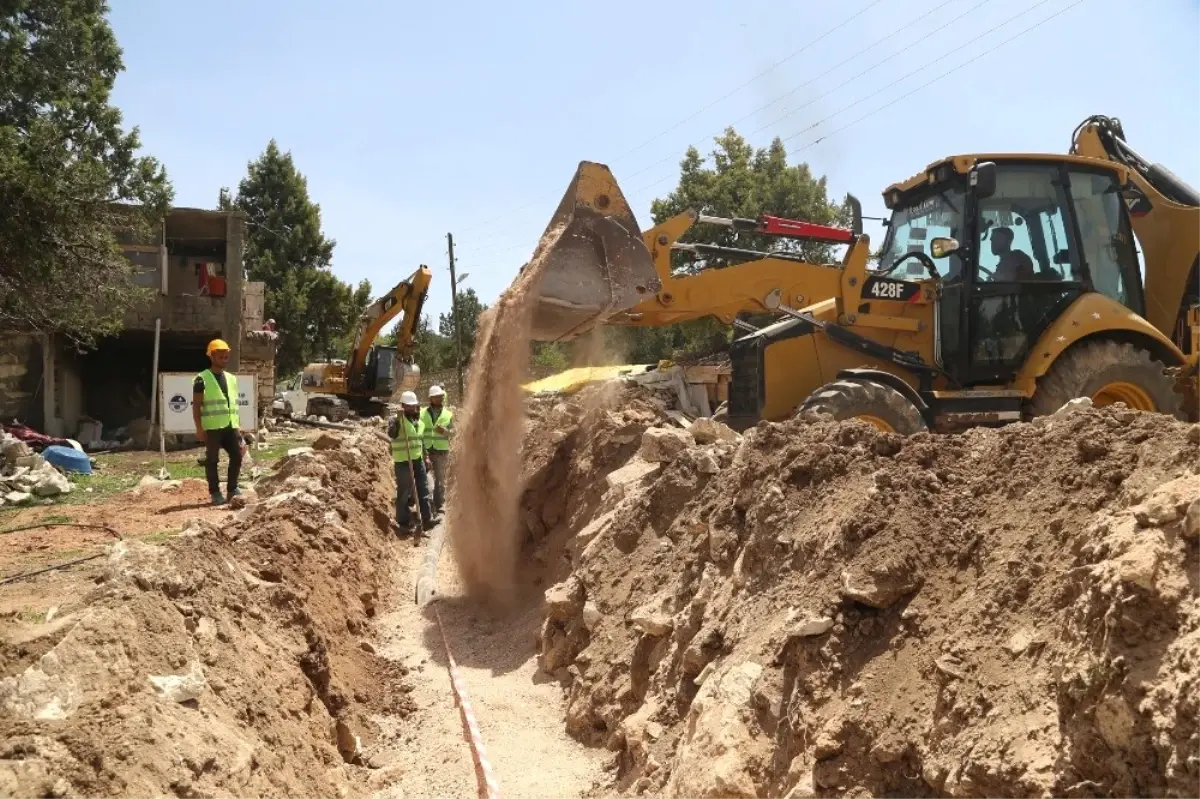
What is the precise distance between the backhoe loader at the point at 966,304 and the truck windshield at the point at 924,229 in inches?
0.7

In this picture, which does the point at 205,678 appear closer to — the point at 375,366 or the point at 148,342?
the point at 148,342

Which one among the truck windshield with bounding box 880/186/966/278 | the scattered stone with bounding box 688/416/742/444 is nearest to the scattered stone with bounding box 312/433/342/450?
the scattered stone with bounding box 688/416/742/444

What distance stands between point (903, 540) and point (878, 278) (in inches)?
213

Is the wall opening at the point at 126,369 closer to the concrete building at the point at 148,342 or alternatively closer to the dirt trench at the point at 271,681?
the concrete building at the point at 148,342

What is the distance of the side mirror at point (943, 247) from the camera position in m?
8.05

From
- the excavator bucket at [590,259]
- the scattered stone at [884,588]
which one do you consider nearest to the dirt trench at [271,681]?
the scattered stone at [884,588]

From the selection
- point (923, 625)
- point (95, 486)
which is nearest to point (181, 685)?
point (923, 625)

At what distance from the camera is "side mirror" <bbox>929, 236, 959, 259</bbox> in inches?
317

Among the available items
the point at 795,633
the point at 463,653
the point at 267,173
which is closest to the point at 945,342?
the point at 463,653

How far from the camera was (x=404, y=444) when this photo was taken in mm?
12000

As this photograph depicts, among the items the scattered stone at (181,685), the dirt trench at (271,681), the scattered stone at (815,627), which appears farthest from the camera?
the scattered stone at (181,685)

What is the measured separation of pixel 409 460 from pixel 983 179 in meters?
7.34

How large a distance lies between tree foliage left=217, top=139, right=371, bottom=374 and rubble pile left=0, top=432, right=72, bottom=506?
25.3m

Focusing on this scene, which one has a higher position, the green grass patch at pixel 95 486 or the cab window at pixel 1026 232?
the cab window at pixel 1026 232
